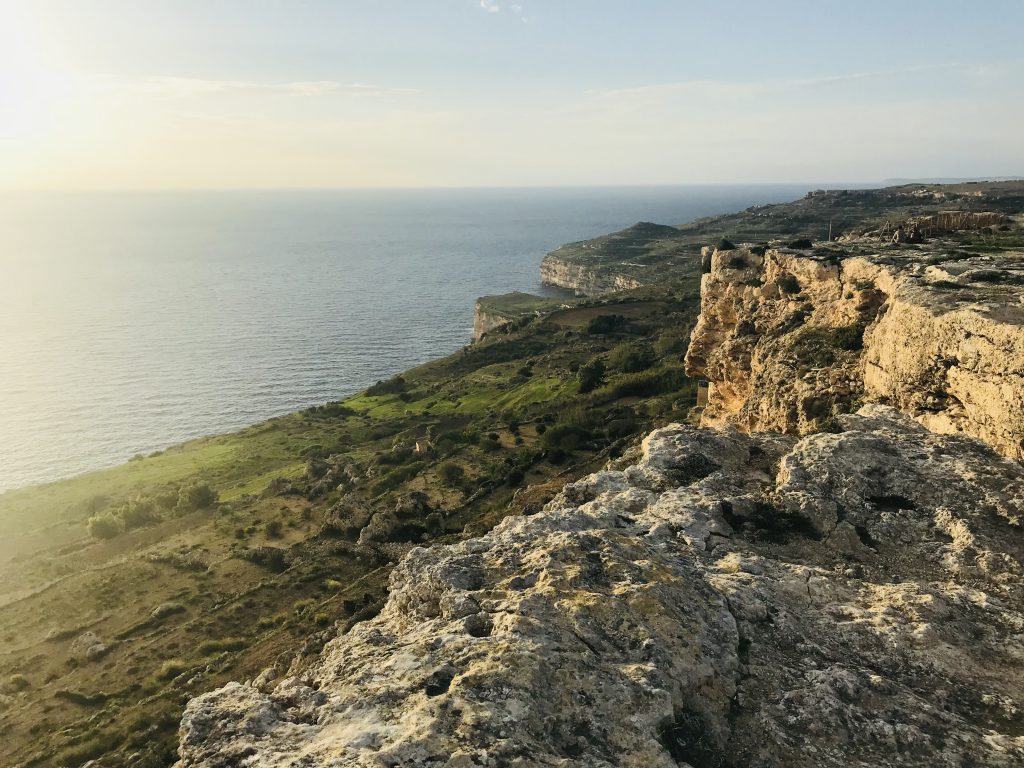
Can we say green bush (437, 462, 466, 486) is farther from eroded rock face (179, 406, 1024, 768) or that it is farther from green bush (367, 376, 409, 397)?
green bush (367, 376, 409, 397)

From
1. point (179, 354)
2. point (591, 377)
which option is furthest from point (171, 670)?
point (179, 354)

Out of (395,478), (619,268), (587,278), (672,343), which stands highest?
(619,268)

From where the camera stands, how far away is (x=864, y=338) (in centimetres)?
2184

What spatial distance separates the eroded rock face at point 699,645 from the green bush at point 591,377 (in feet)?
195

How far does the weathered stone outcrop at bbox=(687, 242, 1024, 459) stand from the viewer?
51.0ft

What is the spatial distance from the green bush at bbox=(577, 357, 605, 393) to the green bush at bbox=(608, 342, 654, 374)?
327cm

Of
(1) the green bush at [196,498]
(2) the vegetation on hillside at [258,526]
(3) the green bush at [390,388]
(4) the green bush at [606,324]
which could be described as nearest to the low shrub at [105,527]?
(2) the vegetation on hillside at [258,526]

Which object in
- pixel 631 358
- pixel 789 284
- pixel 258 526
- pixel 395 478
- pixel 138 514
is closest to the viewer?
pixel 789 284

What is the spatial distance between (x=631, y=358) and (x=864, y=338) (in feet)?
191

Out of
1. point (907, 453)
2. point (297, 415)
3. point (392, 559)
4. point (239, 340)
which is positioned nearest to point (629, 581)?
point (907, 453)

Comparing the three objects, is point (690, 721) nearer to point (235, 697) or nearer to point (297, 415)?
point (235, 697)

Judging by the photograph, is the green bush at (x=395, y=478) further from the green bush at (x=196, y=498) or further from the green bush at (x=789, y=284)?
the green bush at (x=789, y=284)

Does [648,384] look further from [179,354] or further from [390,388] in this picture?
[179,354]

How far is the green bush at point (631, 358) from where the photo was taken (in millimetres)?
77312
